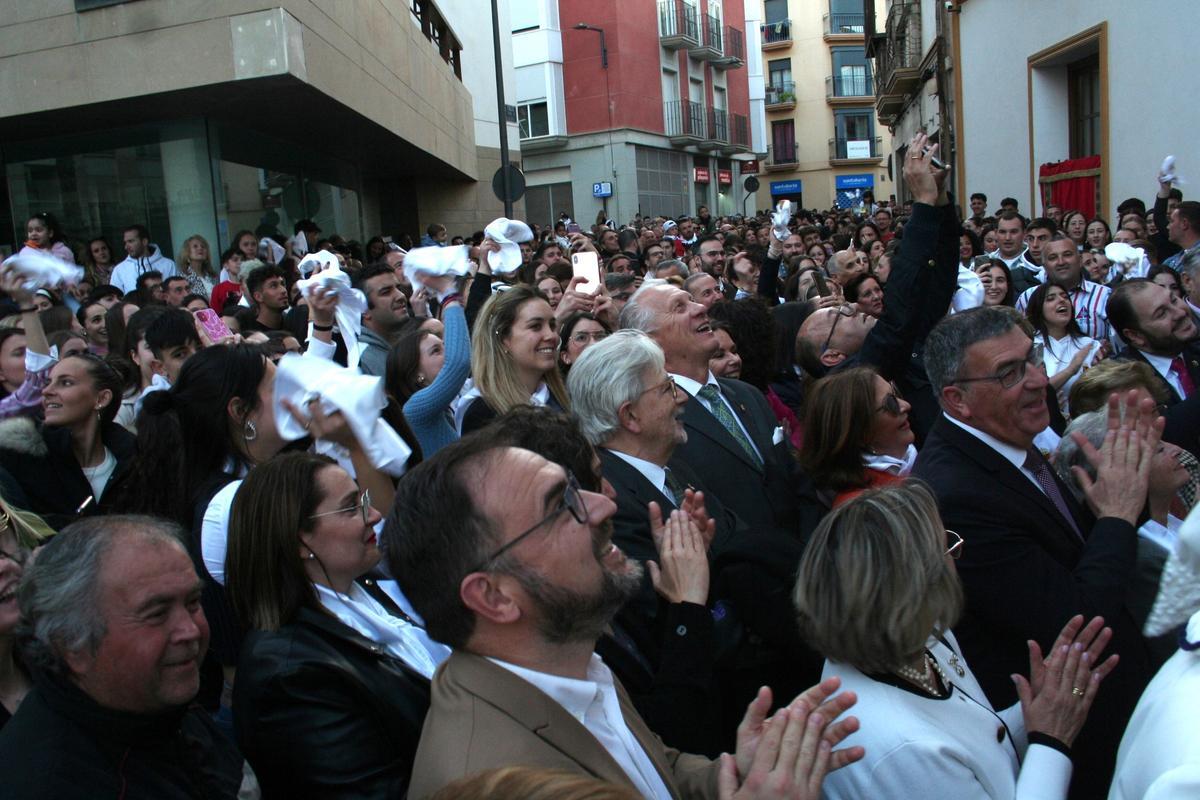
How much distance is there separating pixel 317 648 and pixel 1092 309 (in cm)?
650

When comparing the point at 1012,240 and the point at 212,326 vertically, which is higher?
the point at 1012,240

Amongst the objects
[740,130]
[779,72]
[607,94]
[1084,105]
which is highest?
[779,72]

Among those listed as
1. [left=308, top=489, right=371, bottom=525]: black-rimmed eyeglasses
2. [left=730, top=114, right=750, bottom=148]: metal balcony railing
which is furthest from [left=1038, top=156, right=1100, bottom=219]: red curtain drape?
[left=730, top=114, right=750, bottom=148]: metal balcony railing

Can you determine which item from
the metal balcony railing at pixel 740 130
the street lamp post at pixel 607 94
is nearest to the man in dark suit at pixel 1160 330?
the street lamp post at pixel 607 94

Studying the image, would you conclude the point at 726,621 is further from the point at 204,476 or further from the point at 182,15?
the point at 182,15

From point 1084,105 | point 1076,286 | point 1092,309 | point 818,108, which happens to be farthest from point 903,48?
point 818,108

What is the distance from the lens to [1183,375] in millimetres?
5098

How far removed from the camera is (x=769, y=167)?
57312 millimetres

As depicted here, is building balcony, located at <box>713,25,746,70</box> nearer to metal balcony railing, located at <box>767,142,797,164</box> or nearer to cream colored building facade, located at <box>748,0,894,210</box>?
cream colored building facade, located at <box>748,0,894,210</box>

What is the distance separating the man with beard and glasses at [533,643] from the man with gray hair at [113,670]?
0.54 metres

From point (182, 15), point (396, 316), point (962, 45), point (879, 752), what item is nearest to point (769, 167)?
point (962, 45)

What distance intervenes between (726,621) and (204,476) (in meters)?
1.78

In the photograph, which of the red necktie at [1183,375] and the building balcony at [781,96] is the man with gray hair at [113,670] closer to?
the red necktie at [1183,375]

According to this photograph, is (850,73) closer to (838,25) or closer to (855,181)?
(838,25)
